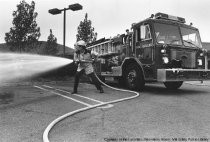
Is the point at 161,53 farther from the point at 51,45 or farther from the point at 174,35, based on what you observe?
the point at 51,45

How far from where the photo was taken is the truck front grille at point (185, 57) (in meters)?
8.84

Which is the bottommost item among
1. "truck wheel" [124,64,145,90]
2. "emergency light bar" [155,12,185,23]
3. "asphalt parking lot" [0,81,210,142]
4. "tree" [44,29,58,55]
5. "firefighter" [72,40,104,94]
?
"asphalt parking lot" [0,81,210,142]

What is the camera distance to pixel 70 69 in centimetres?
1538

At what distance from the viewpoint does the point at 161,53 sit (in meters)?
8.72

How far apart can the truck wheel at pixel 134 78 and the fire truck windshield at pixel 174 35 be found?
126 centimetres

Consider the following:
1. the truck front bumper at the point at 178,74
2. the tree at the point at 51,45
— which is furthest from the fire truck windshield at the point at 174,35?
the tree at the point at 51,45

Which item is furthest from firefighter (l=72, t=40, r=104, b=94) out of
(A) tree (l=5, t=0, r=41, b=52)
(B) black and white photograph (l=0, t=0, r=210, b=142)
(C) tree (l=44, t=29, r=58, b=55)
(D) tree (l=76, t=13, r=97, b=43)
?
(C) tree (l=44, t=29, r=58, b=55)

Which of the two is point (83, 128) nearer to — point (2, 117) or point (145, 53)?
point (2, 117)

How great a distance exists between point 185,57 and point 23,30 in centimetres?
1656

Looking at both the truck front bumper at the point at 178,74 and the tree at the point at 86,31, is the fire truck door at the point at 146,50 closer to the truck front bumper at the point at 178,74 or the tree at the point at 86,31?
the truck front bumper at the point at 178,74

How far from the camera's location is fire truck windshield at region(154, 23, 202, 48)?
357 inches

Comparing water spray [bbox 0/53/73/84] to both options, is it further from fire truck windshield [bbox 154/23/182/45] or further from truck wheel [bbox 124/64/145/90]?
fire truck windshield [bbox 154/23/182/45]

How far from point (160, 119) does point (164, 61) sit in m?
3.95

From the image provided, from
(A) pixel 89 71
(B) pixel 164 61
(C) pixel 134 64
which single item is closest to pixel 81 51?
(A) pixel 89 71
